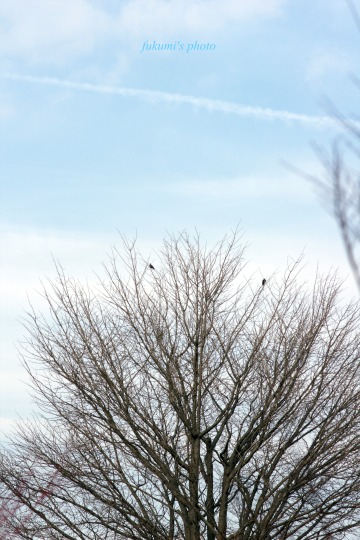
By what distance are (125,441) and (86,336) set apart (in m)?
1.89

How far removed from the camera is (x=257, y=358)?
41.6 feet

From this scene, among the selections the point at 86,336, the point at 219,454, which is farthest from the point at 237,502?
the point at 86,336

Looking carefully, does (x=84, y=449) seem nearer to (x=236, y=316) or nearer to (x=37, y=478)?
(x=37, y=478)

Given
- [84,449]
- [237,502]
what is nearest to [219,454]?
[237,502]

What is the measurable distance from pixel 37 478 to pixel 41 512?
1.89ft

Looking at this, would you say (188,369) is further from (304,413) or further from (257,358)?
(304,413)

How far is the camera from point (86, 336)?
43.0 ft

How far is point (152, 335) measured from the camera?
515 inches

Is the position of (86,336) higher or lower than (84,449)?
higher

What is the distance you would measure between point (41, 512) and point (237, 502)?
3159 mm

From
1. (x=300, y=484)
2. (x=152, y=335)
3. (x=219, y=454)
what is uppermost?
(x=152, y=335)

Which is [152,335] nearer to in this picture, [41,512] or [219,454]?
[219,454]

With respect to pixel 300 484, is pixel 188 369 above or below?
above

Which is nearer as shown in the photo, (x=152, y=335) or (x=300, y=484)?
(x=300, y=484)
